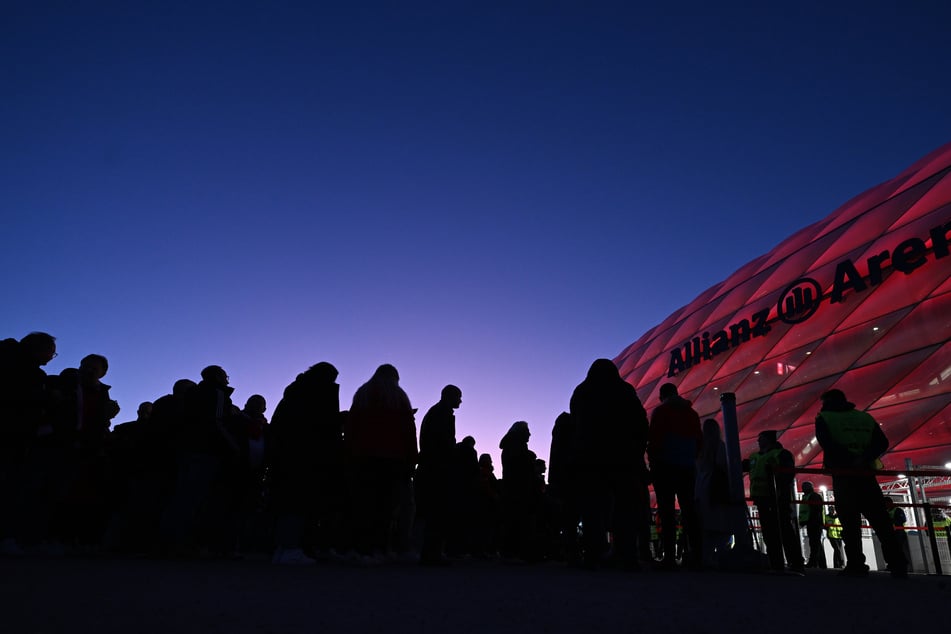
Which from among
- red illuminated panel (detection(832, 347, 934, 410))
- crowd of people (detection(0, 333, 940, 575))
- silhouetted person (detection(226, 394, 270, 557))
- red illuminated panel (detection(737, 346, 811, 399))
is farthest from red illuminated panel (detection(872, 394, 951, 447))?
silhouetted person (detection(226, 394, 270, 557))

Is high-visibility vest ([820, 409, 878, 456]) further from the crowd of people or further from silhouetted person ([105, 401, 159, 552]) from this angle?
silhouetted person ([105, 401, 159, 552])

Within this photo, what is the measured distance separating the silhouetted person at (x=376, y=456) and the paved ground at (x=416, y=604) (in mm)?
1159

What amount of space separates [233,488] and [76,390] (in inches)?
56.0

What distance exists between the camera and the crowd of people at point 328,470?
418 centimetres

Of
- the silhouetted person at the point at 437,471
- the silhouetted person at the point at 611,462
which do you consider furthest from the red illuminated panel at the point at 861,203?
the silhouetted person at the point at 437,471

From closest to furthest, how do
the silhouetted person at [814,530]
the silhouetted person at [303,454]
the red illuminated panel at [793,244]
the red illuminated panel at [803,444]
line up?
the silhouetted person at [303,454], the silhouetted person at [814,530], the red illuminated panel at [803,444], the red illuminated panel at [793,244]

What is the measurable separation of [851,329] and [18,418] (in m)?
13.0

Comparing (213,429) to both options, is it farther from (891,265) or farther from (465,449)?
(891,265)

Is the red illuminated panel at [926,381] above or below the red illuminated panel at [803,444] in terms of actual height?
above

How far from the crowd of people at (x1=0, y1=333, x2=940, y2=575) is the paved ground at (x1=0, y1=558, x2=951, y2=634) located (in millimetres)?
982

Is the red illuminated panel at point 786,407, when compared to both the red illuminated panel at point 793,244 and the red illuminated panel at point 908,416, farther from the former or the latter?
the red illuminated panel at point 793,244

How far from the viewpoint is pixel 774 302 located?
14.9 metres

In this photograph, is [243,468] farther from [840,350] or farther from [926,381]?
[840,350]

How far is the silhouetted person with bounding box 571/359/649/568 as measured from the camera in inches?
167
